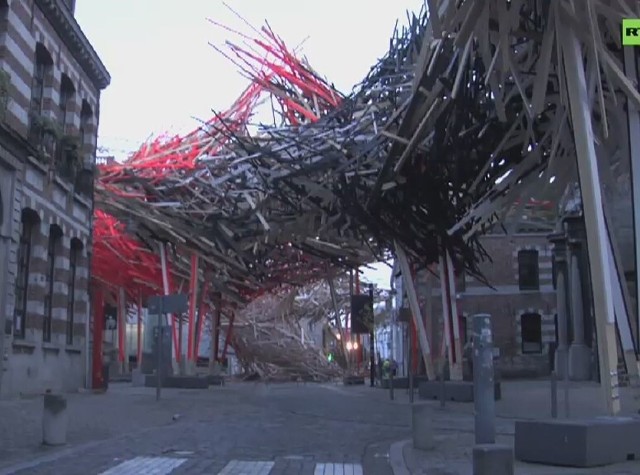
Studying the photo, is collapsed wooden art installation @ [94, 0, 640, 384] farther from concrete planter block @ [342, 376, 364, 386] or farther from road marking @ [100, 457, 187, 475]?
road marking @ [100, 457, 187, 475]

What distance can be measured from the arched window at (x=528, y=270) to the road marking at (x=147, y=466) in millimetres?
39319

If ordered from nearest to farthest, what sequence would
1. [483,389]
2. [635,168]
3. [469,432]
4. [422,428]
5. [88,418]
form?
1. [483,389]
2. [422,428]
3. [635,168]
4. [469,432]
5. [88,418]

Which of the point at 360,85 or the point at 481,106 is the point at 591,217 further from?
the point at 360,85

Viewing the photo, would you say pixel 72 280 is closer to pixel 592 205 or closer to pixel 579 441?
pixel 592 205

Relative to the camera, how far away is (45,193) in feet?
74.4

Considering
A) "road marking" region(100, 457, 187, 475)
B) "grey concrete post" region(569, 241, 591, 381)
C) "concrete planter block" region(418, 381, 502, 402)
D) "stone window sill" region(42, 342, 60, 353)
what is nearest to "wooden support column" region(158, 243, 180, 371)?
"stone window sill" region(42, 342, 60, 353)

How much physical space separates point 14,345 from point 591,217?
14.0 metres

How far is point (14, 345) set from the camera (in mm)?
20484

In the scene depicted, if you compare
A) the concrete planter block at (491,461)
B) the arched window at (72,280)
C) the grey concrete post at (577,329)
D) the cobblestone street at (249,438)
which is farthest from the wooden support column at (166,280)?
the concrete planter block at (491,461)

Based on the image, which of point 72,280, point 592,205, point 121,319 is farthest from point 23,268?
point 121,319

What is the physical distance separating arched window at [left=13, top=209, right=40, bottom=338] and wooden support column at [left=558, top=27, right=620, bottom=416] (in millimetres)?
13997

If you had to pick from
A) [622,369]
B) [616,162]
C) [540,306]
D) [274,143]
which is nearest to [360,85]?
[274,143]

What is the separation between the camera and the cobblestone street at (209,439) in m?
10.4

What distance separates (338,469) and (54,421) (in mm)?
4230
